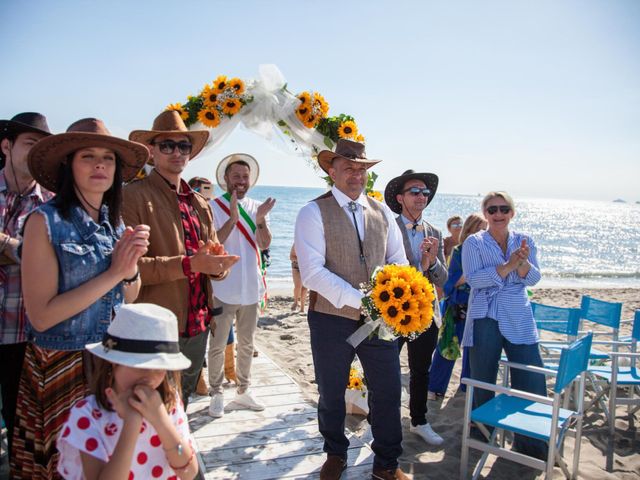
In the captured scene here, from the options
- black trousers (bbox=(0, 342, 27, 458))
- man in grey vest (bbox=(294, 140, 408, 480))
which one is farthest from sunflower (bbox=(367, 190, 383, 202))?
black trousers (bbox=(0, 342, 27, 458))

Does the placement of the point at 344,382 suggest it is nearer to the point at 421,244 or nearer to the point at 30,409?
the point at 421,244

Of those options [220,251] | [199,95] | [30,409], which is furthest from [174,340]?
[199,95]

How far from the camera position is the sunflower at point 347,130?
5.48 metres

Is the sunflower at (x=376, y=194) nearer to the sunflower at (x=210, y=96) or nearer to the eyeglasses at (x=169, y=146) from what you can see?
the sunflower at (x=210, y=96)

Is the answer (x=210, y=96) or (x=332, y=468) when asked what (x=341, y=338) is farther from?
(x=210, y=96)

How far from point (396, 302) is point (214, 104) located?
3.19 metres

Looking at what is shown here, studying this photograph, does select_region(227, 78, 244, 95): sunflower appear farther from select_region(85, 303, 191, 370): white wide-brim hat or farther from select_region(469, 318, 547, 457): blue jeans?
select_region(85, 303, 191, 370): white wide-brim hat

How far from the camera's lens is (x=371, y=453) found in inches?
154

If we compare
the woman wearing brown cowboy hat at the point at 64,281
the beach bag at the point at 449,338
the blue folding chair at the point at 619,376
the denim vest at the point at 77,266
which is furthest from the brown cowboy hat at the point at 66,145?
the blue folding chair at the point at 619,376

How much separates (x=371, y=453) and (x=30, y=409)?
2.60 metres

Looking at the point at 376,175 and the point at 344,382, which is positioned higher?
the point at 376,175

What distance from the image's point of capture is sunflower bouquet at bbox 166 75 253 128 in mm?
5172

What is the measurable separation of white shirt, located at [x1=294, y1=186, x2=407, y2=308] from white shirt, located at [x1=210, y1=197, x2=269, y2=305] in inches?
57.1

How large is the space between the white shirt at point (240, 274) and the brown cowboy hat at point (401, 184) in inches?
55.8
